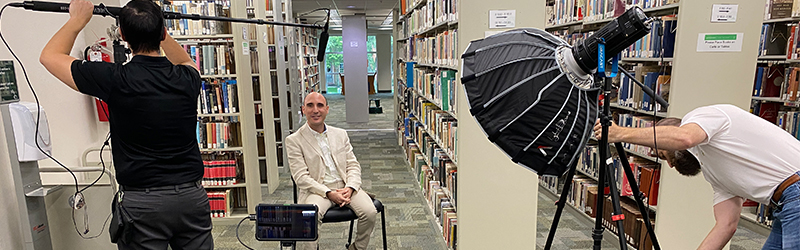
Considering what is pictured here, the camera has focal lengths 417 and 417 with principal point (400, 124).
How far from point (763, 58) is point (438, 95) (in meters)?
2.47

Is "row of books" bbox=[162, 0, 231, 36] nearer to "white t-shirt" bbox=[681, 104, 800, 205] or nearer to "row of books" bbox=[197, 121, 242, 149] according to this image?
"row of books" bbox=[197, 121, 242, 149]

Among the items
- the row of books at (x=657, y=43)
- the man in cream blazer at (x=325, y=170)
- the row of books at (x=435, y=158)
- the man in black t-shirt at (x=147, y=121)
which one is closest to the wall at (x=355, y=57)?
the row of books at (x=435, y=158)

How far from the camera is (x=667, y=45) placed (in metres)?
2.60

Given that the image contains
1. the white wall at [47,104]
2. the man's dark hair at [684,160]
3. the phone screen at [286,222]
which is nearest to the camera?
the man's dark hair at [684,160]

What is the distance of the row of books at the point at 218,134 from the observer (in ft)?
11.3

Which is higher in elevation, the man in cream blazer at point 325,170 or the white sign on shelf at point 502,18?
the white sign on shelf at point 502,18

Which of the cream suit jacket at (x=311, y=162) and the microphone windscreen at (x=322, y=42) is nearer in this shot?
the microphone windscreen at (x=322, y=42)

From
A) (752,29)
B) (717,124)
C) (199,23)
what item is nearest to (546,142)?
(717,124)

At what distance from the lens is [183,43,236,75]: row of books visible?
334 centimetres

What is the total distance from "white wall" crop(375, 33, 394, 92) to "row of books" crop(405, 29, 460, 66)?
452 inches

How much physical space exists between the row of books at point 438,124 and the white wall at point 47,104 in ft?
6.66

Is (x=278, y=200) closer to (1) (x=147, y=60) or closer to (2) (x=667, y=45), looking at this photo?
(1) (x=147, y=60)

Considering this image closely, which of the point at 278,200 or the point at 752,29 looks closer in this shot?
the point at 752,29

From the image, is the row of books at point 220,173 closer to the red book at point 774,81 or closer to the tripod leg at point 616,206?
the tripod leg at point 616,206
